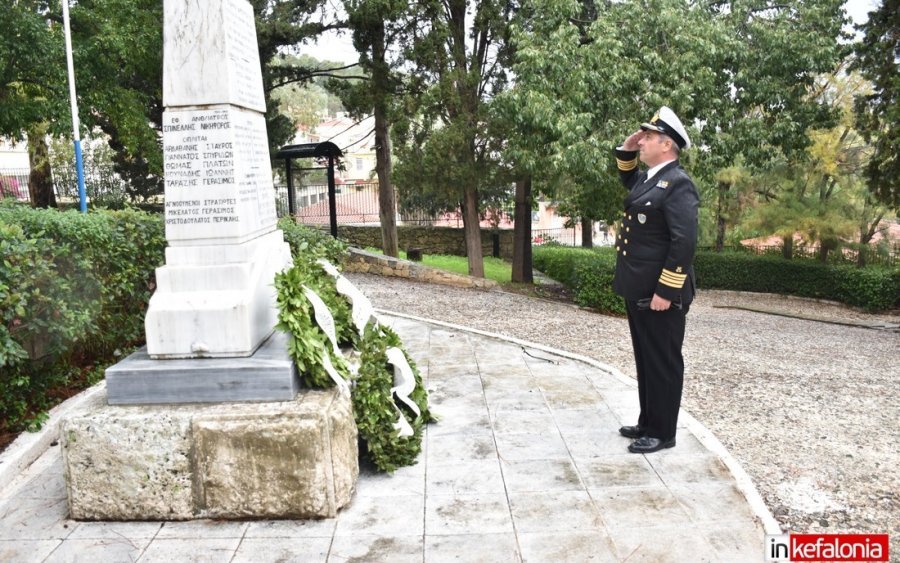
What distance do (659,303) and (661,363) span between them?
44 cm

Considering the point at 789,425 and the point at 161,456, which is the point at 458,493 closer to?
the point at 161,456

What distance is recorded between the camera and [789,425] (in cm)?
539

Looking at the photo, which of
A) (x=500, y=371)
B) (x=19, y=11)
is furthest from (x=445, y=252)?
(x=500, y=371)

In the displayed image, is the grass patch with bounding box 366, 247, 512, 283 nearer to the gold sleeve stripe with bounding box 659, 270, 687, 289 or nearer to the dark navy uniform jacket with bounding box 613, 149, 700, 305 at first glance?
the dark navy uniform jacket with bounding box 613, 149, 700, 305

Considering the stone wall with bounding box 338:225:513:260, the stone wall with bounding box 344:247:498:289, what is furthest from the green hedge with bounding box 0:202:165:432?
the stone wall with bounding box 338:225:513:260

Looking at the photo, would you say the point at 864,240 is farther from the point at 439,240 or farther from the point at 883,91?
the point at 439,240

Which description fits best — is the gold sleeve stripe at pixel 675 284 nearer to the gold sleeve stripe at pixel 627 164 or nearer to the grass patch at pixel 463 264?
the gold sleeve stripe at pixel 627 164

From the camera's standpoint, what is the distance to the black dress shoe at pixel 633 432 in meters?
4.62

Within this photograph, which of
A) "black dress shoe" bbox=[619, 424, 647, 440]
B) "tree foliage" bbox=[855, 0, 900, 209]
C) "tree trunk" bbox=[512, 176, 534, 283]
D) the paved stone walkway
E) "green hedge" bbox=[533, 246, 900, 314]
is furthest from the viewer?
"green hedge" bbox=[533, 246, 900, 314]

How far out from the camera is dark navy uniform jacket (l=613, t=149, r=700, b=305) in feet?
13.7

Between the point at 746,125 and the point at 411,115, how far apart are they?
21.7ft

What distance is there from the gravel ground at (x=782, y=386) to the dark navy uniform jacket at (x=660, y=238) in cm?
130

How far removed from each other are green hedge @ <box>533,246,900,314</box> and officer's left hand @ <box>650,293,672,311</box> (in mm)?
10862

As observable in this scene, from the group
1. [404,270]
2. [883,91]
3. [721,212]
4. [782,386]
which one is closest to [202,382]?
[782,386]
